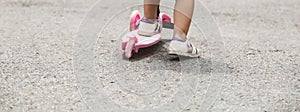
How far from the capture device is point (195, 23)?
2.45 meters

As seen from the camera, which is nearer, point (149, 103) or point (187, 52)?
point (149, 103)

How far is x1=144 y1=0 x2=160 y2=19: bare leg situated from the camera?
1809 millimetres

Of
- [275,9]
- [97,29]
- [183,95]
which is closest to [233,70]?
[183,95]

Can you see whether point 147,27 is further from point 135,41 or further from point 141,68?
point 141,68

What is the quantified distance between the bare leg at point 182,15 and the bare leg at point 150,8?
0.11 m

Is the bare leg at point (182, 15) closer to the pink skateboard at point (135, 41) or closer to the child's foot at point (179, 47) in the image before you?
the child's foot at point (179, 47)

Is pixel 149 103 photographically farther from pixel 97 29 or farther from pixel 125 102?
pixel 97 29

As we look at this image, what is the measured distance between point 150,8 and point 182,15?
15 centimetres

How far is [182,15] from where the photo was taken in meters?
1.75

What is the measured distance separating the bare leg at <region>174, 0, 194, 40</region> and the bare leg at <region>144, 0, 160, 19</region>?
0.35ft

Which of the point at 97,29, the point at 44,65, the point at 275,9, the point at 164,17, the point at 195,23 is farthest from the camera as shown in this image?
the point at 275,9

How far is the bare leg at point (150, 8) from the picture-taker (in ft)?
5.94

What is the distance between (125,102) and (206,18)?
130cm

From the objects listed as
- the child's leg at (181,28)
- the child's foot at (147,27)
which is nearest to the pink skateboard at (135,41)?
the child's foot at (147,27)
